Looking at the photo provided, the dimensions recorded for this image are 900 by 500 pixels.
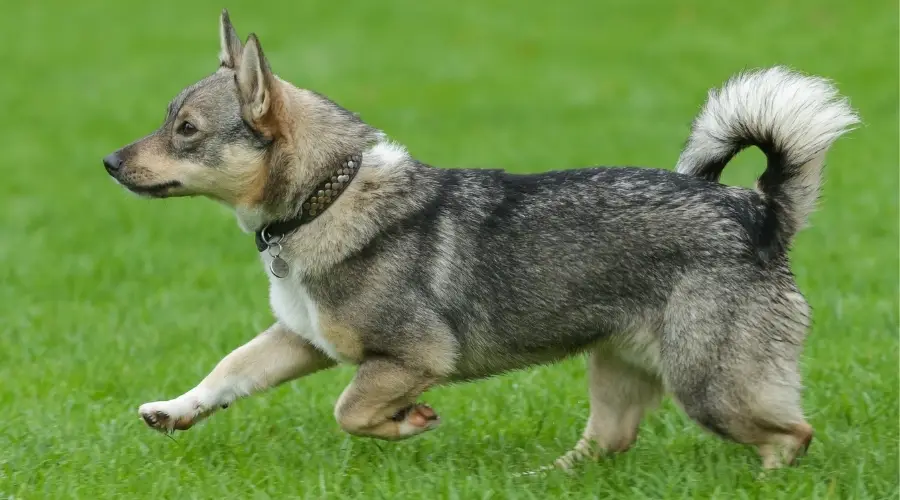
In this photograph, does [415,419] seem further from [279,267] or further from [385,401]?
[279,267]

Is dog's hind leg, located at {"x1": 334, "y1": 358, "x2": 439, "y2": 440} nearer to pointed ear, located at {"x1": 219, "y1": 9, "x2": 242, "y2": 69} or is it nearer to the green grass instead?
the green grass

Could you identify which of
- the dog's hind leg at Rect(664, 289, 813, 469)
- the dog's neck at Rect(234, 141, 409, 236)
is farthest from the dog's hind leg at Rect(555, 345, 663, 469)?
the dog's neck at Rect(234, 141, 409, 236)

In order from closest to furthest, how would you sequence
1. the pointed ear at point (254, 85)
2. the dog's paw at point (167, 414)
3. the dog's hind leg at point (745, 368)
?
the dog's hind leg at point (745, 368) → the pointed ear at point (254, 85) → the dog's paw at point (167, 414)

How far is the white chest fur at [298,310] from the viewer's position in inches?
217

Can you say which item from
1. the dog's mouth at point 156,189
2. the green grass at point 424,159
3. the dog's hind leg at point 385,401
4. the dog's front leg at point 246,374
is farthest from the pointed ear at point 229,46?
the green grass at point 424,159

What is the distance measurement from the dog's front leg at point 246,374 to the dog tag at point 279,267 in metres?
0.31

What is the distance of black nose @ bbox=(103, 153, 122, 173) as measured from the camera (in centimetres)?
558

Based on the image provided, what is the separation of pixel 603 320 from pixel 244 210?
4.93ft

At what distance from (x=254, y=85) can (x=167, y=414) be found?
1.38m

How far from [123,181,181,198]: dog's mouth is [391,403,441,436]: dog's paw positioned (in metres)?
1.28

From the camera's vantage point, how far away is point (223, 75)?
225 inches

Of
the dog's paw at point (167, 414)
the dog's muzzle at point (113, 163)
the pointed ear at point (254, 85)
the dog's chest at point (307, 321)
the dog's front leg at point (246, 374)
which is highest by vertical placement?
the pointed ear at point (254, 85)

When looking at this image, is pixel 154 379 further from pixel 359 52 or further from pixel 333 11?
pixel 333 11

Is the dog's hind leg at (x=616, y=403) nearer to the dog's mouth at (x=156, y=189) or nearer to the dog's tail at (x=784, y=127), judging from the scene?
the dog's tail at (x=784, y=127)
